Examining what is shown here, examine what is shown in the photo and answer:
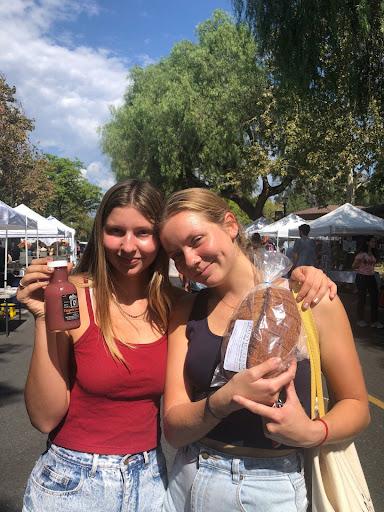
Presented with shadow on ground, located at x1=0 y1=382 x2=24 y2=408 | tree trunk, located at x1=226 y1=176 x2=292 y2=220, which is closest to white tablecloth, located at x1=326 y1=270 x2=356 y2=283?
tree trunk, located at x1=226 y1=176 x2=292 y2=220

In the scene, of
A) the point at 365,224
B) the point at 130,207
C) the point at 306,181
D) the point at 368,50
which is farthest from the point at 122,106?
the point at 130,207

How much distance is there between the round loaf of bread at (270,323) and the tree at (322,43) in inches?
330

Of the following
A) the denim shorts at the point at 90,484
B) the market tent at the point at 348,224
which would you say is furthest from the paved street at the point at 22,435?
the market tent at the point at 348,224

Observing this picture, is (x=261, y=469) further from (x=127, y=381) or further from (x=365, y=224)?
(x=365, y=224)

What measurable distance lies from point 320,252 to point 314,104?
7.80 meters

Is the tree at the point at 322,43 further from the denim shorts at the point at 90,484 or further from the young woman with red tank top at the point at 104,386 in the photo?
the denim shorts at the point at 90,484

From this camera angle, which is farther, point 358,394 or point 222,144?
point 222,144

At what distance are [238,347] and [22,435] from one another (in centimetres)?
360

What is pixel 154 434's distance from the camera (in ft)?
5.63

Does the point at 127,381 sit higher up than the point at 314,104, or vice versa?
the point at 314,104

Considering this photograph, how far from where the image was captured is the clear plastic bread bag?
1.27m

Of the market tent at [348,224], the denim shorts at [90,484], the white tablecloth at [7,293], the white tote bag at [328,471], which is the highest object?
the market tent at [348,224]

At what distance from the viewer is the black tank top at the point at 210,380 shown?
4.80 ft

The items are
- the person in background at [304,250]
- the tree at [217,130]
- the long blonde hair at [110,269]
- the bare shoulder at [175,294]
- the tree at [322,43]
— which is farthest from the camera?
the tree at [217,130]
